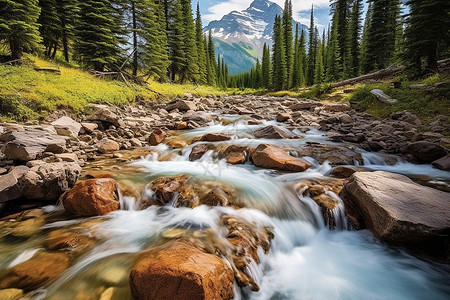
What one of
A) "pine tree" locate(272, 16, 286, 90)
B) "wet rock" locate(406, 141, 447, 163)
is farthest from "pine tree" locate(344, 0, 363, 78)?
"wet rock" locate(406, 141, 447, 163)

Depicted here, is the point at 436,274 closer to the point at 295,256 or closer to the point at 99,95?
the point at 295,256

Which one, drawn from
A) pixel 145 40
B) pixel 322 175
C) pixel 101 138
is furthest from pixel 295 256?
pixel 145 40

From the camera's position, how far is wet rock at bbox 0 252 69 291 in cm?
241

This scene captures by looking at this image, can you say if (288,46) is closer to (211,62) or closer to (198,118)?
(211,62)

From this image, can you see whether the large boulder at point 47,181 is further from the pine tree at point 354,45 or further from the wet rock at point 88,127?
the pine tree at point 354,45

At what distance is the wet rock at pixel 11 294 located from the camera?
2227 millimetres

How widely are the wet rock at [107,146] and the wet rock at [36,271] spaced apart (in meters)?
4.72

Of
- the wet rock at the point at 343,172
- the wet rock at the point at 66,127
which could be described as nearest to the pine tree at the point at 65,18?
the wet rock at the point at 66,127

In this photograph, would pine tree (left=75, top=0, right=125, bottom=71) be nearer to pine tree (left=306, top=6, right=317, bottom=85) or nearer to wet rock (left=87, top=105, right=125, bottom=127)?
wet rock (left=87, top=105, right=125, bottom=127)

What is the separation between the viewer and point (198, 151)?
7.35 meters

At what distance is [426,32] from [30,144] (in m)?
17.5

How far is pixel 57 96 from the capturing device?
8.98 meters

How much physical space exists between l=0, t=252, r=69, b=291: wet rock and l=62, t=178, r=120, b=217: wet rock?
0.99 metres

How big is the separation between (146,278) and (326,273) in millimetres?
2425
